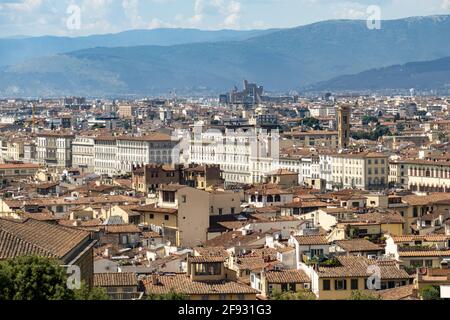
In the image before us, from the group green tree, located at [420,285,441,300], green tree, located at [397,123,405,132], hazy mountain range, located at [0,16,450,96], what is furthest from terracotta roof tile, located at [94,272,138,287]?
hazy mountain range, located at [0,16,450,96]

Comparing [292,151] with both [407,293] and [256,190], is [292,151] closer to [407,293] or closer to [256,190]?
[256,190]

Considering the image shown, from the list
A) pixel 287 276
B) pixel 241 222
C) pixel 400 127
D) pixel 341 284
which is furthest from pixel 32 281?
pixel 400 127

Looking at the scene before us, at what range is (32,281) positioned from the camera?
25.3ft

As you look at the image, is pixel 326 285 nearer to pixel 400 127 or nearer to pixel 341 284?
pixel 341 284

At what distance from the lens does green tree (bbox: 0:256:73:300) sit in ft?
24.7

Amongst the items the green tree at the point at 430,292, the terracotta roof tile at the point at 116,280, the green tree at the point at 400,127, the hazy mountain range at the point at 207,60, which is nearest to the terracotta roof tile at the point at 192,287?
the terracotta roof tile at the point at 116,280

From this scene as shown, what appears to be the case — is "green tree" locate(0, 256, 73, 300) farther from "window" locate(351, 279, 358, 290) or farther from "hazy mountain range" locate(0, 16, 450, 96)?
"hazy mountain range" locate(0, 16, 450, 96)

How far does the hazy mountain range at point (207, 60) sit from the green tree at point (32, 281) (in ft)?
380

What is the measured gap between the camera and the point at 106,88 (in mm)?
172500

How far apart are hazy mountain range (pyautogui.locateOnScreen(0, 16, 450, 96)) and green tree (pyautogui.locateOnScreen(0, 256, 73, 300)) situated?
115783 mm

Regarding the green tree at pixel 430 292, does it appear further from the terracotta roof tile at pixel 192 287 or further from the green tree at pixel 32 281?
the green tree at pixel 32 281

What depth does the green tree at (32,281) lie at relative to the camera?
752 cm

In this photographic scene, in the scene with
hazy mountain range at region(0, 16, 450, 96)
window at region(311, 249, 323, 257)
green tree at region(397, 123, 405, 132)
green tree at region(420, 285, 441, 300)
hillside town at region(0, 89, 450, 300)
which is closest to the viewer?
green tree at region(420, 285, 441, 300)

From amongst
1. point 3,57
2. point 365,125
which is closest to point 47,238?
point 365,125
